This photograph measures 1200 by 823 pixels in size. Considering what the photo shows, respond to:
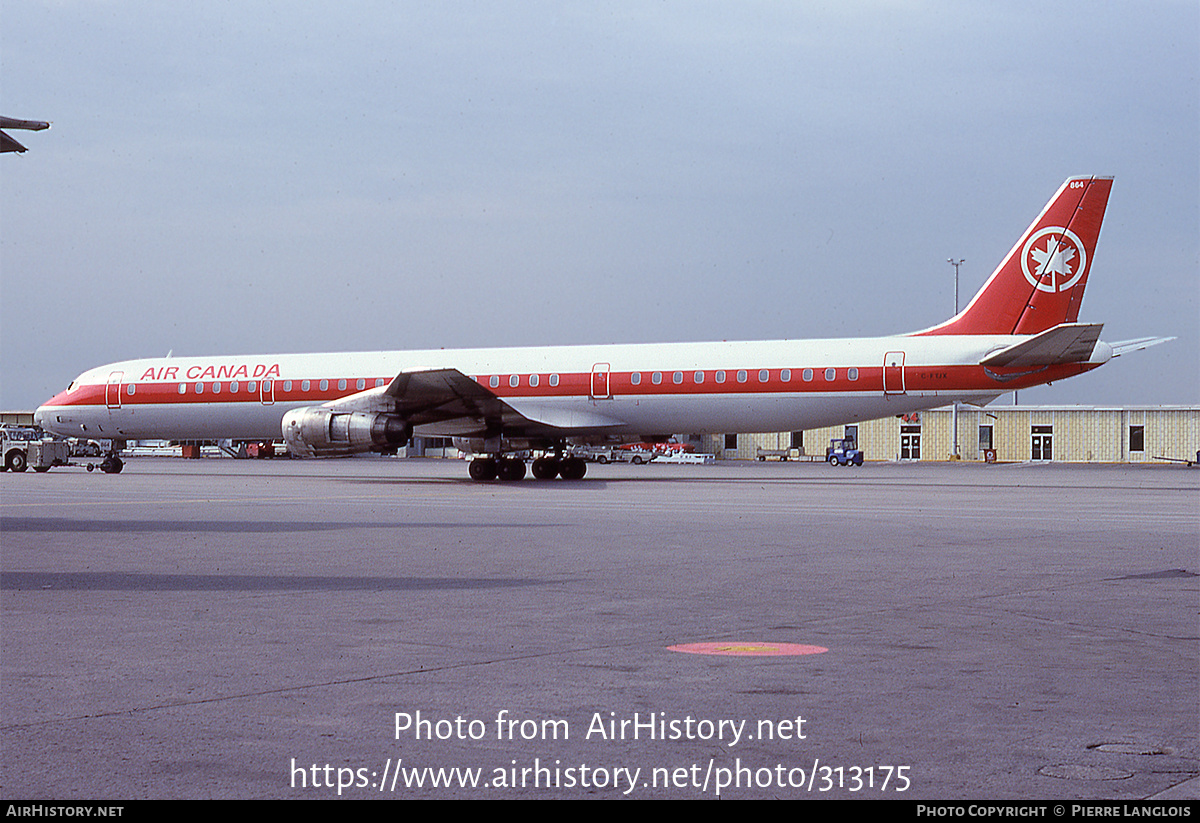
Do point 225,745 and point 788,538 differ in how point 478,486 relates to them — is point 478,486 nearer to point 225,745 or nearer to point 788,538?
point 788,538

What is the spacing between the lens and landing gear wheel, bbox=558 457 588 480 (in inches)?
1507

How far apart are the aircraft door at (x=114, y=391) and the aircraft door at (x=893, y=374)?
2563cm

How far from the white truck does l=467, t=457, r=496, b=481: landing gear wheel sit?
19.7 metres

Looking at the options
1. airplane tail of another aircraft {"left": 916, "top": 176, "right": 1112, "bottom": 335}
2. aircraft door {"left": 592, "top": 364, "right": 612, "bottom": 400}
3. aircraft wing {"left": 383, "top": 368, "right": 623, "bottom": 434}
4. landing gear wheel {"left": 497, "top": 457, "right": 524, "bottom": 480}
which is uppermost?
airplane tail of another aircraft {"left": 916, "top": 176, "right": 1112, "bottom": 335}

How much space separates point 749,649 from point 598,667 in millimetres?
1133

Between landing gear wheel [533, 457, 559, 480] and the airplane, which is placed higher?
the airplane

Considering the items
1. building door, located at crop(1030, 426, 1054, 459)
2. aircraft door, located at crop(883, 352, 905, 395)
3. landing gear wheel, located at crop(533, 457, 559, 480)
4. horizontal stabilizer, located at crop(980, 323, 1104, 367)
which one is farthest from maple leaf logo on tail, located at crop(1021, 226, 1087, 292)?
building door, located at crop(1030, 426, 1054, 459)

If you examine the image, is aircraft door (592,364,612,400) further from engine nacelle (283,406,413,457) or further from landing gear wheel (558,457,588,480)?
engine nacelle (283,406,413,457)

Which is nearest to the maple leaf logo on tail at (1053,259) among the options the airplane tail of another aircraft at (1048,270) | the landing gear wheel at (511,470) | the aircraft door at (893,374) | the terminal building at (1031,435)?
the airplane tail of another aircraft at (1048,270)

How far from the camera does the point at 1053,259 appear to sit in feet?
113

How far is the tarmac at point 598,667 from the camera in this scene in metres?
4.91

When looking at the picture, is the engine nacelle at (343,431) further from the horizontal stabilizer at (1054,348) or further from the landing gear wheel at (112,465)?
the horizontal stabilizer at (1054,348)

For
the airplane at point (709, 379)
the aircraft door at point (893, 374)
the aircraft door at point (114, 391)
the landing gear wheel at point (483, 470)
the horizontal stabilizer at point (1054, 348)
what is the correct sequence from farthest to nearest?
1. the aircraft door at point (114, 391)
2. the landing gear wheel at point (483, 470)
3. the aircraft door at point (893, 374)
4. the airplane at point (709, 379)
5. the horizontal stabilizer at point (1054, 348)

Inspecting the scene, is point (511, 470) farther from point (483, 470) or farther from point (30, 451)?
point (30, 451)
